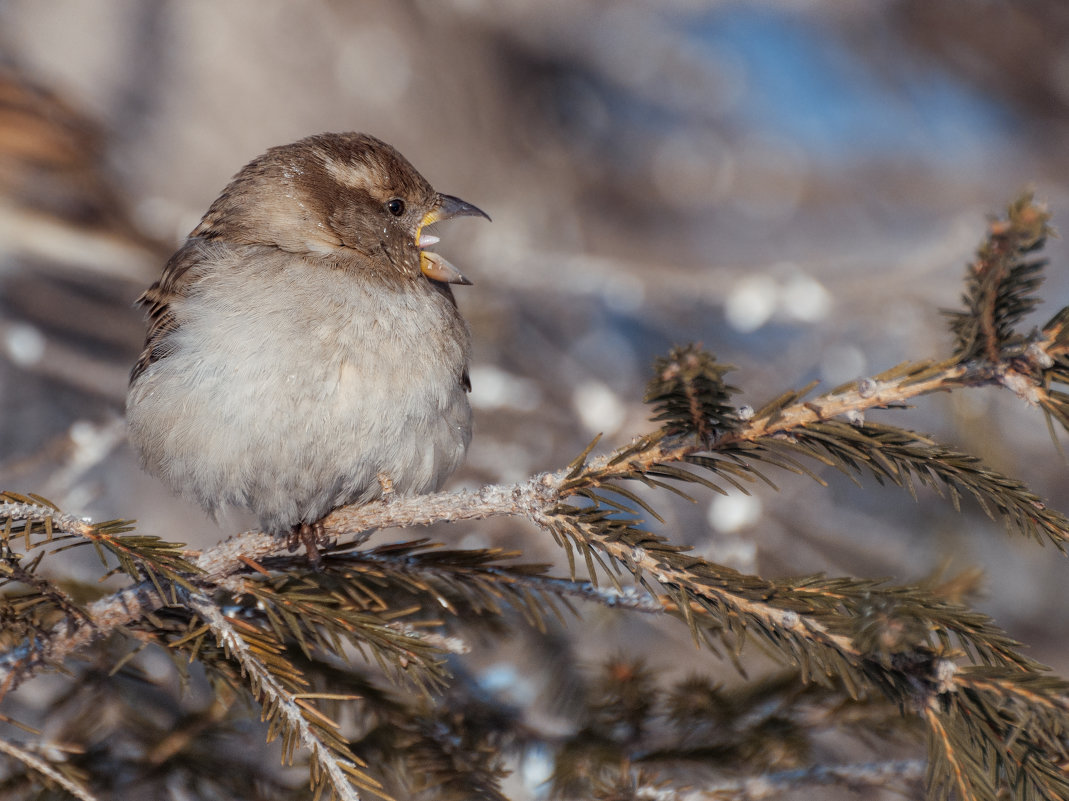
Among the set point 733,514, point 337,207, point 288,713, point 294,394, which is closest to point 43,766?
point 288,713

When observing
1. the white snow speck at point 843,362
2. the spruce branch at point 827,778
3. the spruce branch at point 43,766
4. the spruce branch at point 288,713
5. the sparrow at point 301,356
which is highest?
the white snow speck at point 843,362

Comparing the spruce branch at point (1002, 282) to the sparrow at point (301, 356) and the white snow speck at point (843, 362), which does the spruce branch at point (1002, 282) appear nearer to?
the sparrow at point (301, 356)

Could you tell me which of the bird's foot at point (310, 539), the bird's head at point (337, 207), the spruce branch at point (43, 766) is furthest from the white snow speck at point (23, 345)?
the spruce branch at point (43, 766)

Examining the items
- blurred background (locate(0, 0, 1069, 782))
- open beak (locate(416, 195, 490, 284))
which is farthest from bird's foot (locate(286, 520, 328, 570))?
blurred background (locate(0, 0, 1069, 782))

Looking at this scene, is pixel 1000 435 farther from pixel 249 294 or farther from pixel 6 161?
pixel 6 161

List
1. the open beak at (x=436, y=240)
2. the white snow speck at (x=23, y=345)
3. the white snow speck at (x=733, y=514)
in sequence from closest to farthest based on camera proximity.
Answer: the open beak at (x=436, y=240), the white snow speck at (x=733, y=514), the white snow speck at (x=23, y=345)

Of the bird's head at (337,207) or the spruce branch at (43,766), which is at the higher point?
the bird's head at (337,207)

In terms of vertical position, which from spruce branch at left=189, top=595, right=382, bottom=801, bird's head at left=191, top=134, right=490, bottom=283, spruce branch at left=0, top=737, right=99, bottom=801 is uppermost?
bird's head at left=191, top=134, right=490, bottom=283

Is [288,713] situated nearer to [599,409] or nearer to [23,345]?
[599,409]

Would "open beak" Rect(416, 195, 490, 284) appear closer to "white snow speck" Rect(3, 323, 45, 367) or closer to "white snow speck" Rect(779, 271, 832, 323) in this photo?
"white snow speck" Rect(779, 271, 832, 323)
